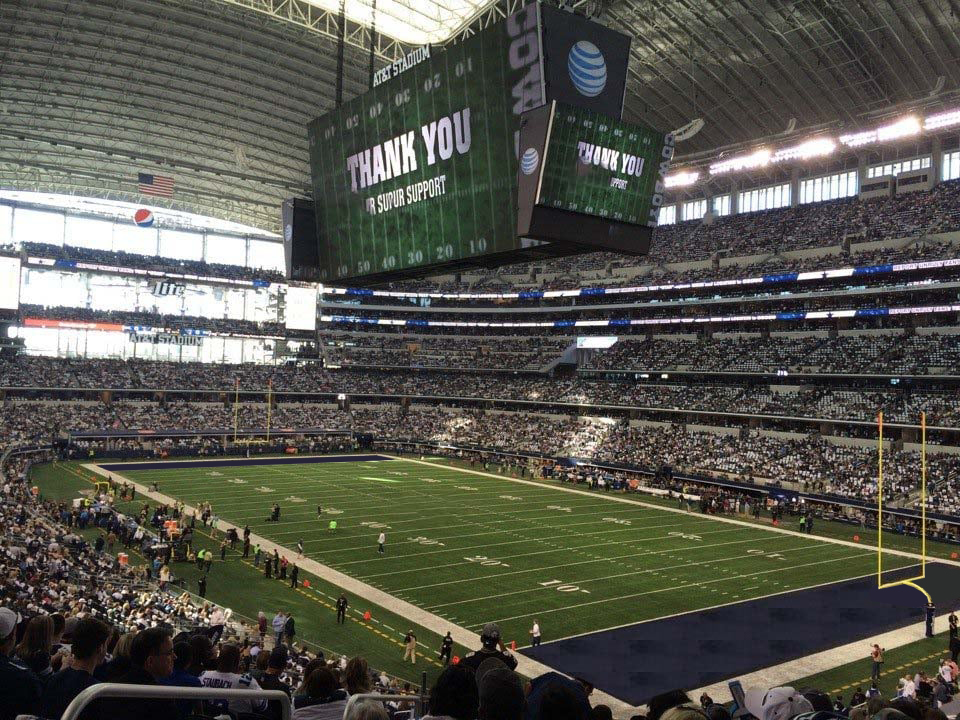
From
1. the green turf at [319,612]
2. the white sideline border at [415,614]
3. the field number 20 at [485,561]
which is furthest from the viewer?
the field number 20 at [485,561]

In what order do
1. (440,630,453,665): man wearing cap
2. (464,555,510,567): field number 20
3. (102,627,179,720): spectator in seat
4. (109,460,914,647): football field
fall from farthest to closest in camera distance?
(464,555,510,567): field number 20 → (109,460,914,647): football field → (440,630,453,665): man wearing cap → (102,627,179,720): spectator in seat

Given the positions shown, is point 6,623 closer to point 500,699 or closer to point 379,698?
point 379,698

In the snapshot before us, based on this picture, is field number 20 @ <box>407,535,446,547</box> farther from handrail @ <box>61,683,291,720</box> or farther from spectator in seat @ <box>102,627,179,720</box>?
handrail @ <box>61,683,291,720</box>

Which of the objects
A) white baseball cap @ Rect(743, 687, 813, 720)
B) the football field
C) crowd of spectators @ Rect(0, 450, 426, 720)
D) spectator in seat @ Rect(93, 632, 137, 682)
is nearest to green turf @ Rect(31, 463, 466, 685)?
crowd of spectators @ Rect(0, 450, 426, 720)

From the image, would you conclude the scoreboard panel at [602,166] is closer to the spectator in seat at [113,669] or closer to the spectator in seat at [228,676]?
the spectator in seat at [228,676]

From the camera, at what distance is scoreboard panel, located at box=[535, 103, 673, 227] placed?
12594 mm

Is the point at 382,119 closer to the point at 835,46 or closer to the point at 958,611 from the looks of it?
the point at 958,611

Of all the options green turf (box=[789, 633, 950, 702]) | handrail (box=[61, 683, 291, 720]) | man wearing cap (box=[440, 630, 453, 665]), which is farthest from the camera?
man wearing cap (box=[440, 630, 453, 665])

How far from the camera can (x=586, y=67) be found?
12.8 metres

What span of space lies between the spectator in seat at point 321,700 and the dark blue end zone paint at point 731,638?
14.0 m

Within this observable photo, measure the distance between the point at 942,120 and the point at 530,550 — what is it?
128 ft

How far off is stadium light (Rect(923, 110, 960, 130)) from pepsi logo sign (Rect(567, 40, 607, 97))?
150 ft

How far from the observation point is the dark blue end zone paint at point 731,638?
61.8 feet

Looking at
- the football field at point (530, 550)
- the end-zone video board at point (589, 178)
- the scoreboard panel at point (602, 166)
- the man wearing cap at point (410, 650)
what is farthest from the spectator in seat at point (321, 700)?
the football field at point (530, 550)
